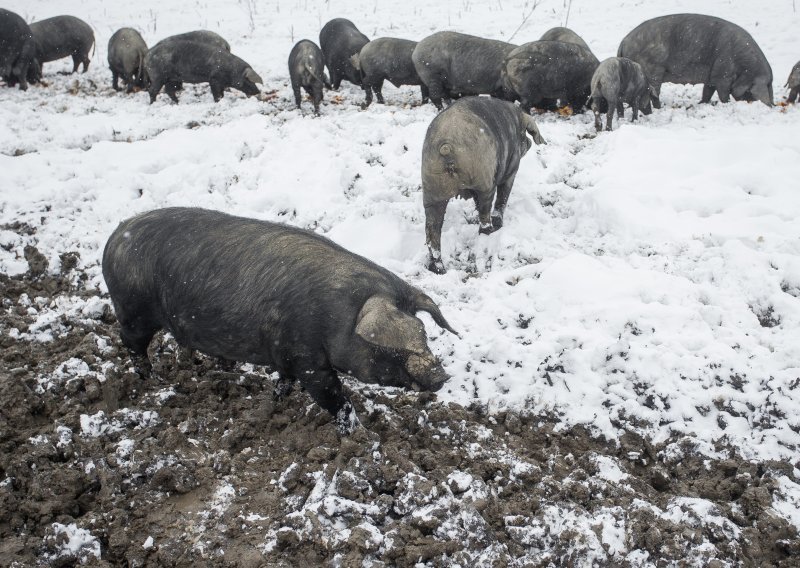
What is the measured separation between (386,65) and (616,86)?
13.9 feet

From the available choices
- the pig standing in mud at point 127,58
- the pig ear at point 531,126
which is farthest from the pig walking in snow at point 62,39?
the pig ear at point 531,126

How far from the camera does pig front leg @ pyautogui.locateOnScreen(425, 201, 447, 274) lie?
5668 millimetres

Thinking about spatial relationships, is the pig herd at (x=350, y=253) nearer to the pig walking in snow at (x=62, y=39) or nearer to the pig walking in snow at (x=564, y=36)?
the pig walking in snow at (x=564, y=36)

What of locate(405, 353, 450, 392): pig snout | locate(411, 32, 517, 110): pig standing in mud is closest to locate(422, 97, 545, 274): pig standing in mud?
locate(405, 353, 450, 392): pig snout

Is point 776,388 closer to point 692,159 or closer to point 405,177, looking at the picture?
point 692,159

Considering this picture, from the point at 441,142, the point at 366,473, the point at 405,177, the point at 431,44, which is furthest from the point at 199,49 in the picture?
the point at 366,473

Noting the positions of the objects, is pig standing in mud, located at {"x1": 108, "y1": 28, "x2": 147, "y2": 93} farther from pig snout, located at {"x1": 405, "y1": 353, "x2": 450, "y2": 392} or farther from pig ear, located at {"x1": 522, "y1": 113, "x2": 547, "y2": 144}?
pig snout, located at {"x1": 405, "y1": 353, "x2": 450, "y2": 392}

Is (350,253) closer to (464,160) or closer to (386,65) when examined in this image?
(464,160)

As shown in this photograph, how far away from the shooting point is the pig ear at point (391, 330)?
3182 millimetres

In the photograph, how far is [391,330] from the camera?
10.5ft

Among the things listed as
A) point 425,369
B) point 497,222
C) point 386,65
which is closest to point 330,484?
point 425,369

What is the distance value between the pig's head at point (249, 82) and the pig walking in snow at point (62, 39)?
4998 mm

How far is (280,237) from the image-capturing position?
3928mm

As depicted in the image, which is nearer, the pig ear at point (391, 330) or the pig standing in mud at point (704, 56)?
the pig ear at point (391, 330)
